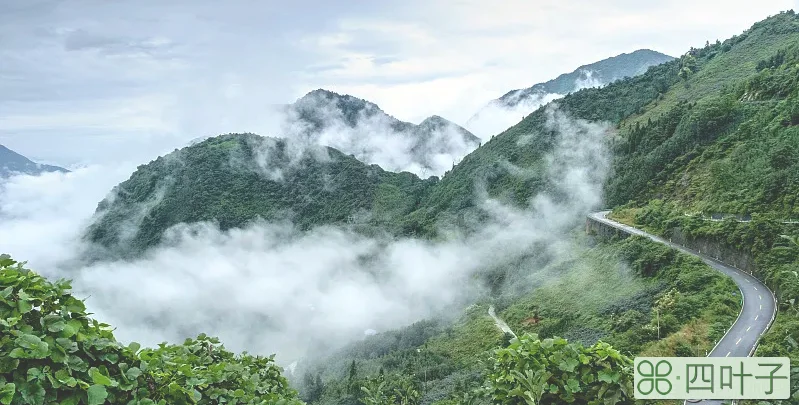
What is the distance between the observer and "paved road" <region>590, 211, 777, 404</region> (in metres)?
24.9

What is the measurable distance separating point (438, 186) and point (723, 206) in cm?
8672

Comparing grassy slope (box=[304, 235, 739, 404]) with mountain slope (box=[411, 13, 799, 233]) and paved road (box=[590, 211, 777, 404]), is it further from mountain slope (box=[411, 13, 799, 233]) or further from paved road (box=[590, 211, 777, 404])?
mountain slope (box=[411, 13, 799, 233])

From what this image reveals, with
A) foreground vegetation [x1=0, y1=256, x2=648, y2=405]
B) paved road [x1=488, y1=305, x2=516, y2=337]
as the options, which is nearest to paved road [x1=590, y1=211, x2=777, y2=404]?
paved road [x1=488, y1=305, x2=516, y2=337]

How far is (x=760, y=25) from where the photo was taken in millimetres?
110750

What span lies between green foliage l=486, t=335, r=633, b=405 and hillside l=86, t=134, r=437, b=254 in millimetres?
131910

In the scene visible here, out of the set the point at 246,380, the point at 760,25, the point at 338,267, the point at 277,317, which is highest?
the point at 760,25

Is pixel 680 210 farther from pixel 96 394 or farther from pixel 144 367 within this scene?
pixel 96 394

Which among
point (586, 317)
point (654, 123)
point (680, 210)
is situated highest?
point (654, 123)

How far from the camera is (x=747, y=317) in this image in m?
28.1

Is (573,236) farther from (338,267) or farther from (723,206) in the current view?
(338,267)

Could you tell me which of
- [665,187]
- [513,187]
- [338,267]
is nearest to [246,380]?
[665,187]

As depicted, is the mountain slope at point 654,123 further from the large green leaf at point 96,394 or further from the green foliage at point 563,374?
Answer: the large green leaf at point 96,394

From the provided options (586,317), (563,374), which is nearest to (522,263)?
(586,317)

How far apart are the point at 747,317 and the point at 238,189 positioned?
5512 inches
